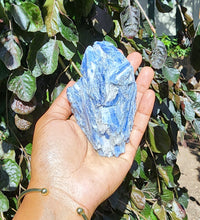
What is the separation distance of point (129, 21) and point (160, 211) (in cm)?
72

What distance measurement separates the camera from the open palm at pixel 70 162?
82 centimetres

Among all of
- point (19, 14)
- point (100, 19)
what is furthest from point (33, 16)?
point (100, 19)

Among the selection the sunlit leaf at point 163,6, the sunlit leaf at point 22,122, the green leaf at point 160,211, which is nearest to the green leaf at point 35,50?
the sunlit leaf at point 22,122

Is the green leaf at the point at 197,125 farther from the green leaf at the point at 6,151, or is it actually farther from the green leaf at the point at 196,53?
the green leaf at the point at 6,151

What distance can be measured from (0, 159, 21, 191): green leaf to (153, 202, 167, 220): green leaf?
1.90 feet

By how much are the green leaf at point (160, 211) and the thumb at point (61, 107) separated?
521 mm

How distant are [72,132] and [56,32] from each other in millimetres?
320

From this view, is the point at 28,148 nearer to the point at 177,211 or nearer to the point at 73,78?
the point at 73,78

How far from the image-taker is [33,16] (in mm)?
693

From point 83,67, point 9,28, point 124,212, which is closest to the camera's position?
point 9,28

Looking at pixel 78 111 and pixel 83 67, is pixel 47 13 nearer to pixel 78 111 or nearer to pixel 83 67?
pixel 83 67

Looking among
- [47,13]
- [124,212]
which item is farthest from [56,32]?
[124,212]

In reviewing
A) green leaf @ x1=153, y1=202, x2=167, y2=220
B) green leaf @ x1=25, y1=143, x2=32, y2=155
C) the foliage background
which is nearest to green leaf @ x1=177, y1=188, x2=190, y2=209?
the foliage background

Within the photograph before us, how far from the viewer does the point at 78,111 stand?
0.94m
